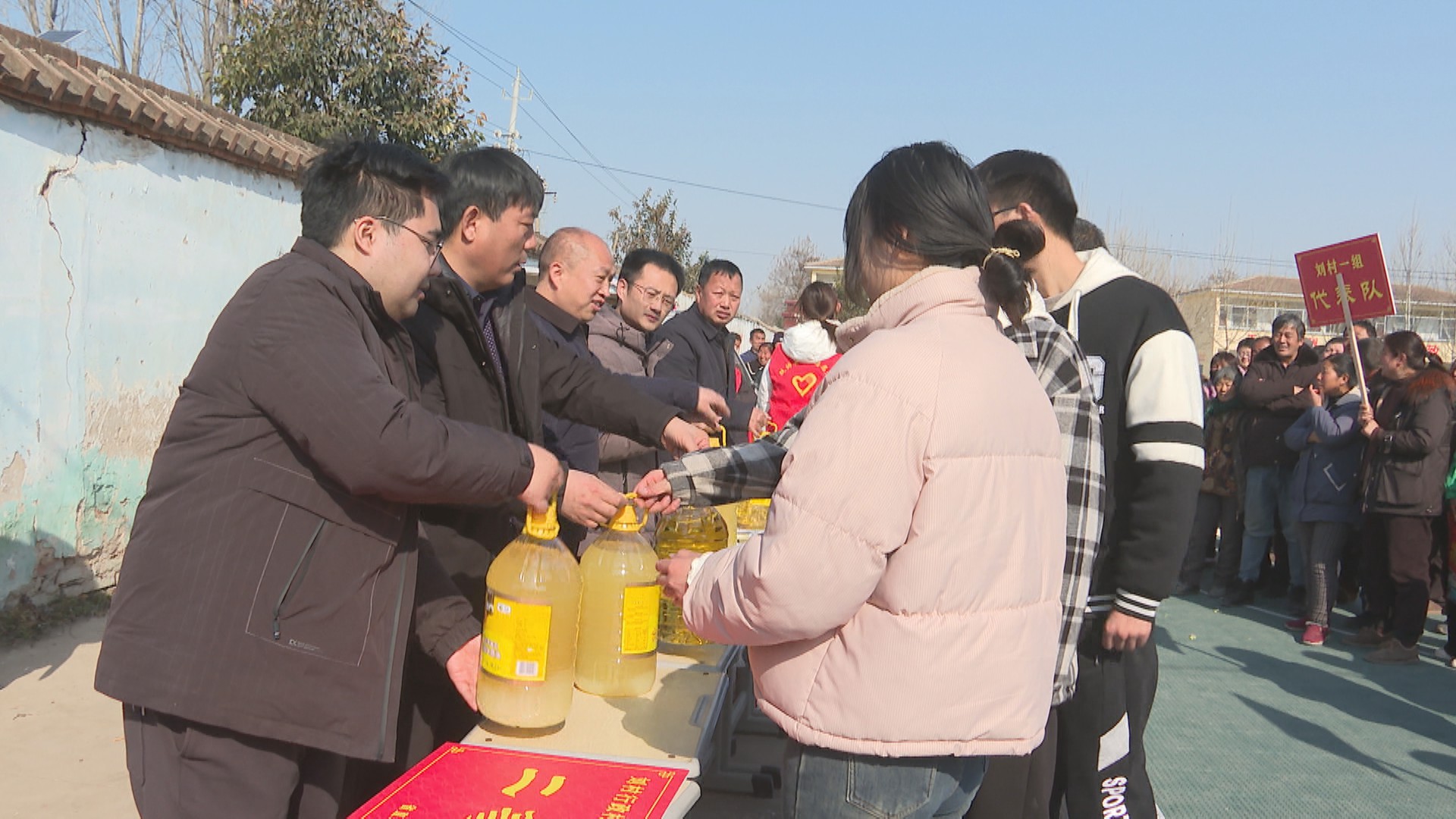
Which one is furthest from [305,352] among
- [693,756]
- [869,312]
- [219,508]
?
[693,756]

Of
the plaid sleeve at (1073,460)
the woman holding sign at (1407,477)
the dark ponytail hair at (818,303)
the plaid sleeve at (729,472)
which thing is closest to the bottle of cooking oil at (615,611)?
the plaid sleeve at (729,472)

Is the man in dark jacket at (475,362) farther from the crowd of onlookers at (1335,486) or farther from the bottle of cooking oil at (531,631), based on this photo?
the crowd of onlookers at (1335,486)

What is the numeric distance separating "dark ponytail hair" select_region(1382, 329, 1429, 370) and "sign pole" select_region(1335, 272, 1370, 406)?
0.22 metres

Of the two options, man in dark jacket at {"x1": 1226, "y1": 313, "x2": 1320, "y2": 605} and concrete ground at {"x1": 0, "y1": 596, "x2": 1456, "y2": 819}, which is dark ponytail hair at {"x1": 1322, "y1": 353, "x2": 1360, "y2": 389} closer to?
man in dark jacket at {"x1": 1226, "y1": 313, "x2": 1320, "y2": 605}

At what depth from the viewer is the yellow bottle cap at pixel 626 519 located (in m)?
2.39

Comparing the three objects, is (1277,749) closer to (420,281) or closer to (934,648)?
(934,648)

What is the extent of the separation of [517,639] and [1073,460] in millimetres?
1284

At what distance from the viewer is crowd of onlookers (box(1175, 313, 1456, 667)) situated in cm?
642

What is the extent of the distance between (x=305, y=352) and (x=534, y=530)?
62cm

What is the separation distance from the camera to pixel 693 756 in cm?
213

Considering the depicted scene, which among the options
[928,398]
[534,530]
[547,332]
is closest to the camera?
[928,398]

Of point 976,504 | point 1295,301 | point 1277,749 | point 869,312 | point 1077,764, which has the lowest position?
point 1277,749

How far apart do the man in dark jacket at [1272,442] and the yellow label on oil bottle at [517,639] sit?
739cm

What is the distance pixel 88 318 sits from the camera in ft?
18.5
